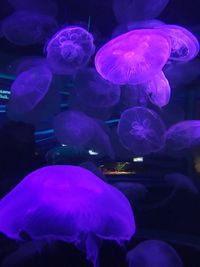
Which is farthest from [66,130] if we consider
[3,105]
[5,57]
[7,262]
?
[7,262]

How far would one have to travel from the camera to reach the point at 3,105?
8.16 ft

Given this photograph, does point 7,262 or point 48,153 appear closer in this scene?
point 7,262

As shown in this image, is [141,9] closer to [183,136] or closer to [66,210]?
[183,136]

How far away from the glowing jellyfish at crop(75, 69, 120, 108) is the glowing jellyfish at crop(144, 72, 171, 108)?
0.27 meters

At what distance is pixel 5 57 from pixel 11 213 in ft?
3.82

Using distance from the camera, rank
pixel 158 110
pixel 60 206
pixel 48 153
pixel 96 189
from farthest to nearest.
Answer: pixel 158 110
pixel 48 153
pixel 96 189
pixel 60 206

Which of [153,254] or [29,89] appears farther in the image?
[29,89]

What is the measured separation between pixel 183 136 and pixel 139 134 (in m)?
0.45

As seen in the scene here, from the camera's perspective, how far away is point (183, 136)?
109 inches

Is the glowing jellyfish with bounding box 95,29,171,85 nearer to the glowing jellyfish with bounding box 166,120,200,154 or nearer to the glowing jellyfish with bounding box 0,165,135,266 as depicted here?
the glowing jellyfish with bounding box 166,120,200,154

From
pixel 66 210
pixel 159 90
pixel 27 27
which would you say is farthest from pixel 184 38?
pixel 66 210

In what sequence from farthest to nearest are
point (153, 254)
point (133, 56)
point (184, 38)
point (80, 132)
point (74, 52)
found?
point (133, 56) < point (74, 52) < point (80, 132) < point (184, 38) < point (153, 254)

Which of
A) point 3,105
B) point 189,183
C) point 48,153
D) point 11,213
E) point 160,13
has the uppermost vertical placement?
point 160,13

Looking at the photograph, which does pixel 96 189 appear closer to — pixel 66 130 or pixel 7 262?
pixel 66 130
